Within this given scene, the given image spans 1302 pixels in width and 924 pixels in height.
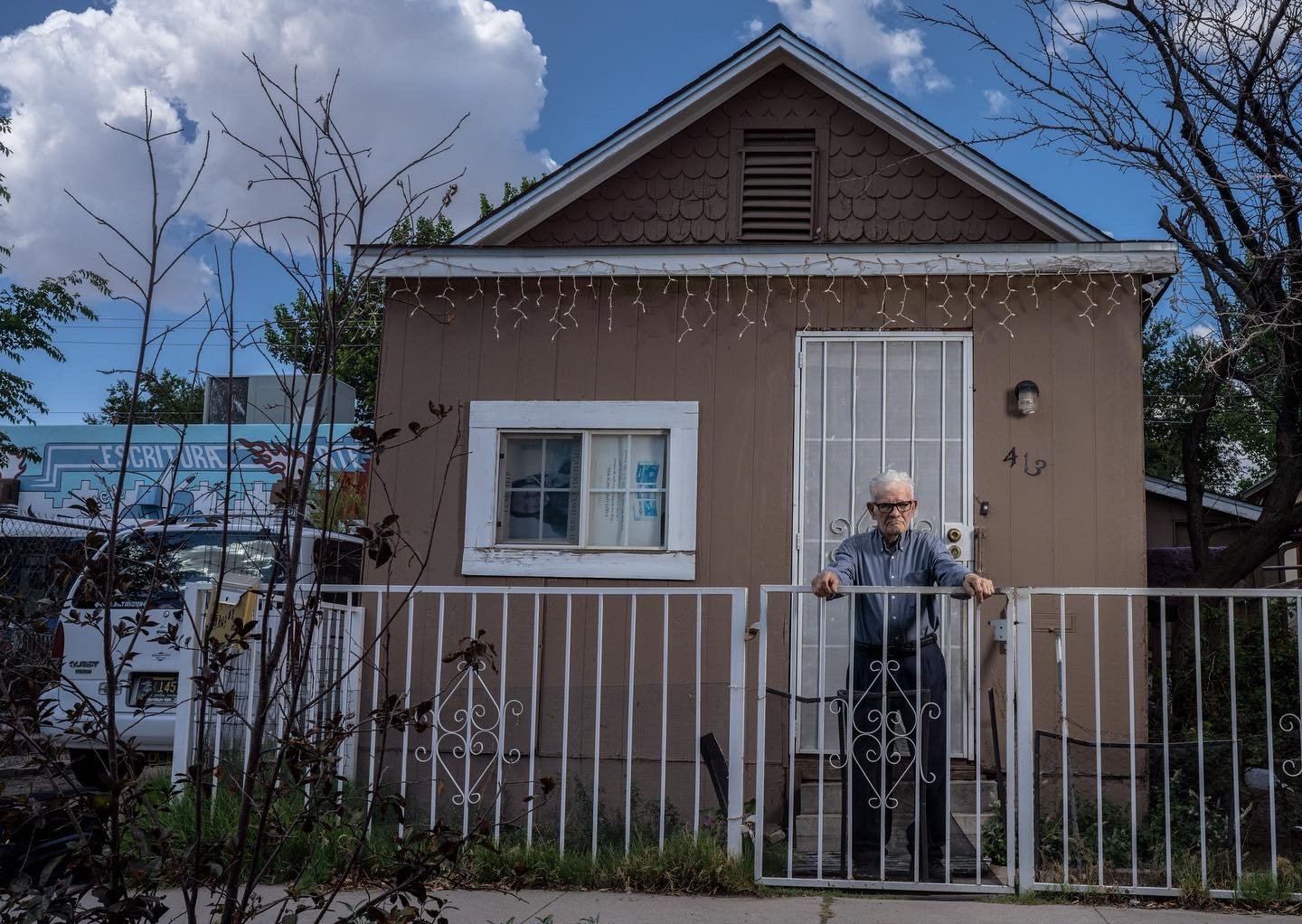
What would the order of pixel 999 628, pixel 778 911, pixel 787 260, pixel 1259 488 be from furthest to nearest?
pixel 1259 488 < pixel 787 260 < pixel 999 628 < pixel 778 911

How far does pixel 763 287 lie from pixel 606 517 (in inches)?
66.4

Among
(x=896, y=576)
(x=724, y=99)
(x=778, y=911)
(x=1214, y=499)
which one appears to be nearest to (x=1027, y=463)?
(x=896, y=576)

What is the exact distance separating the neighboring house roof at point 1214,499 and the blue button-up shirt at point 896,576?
32.2 ft

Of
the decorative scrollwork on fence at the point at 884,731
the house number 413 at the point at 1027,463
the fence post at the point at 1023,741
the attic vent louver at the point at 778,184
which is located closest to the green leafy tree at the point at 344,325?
the attic vent louver at the point at 778,184

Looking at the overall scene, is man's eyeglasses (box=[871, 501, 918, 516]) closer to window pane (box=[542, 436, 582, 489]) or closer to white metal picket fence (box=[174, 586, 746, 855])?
white metal picket fence (box=[174, 586, 746, 855])

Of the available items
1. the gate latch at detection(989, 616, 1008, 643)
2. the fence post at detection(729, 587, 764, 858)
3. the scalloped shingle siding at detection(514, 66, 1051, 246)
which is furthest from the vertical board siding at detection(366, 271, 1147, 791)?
the fence post at detection(729, 587, 764, 858)

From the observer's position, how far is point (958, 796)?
627cm

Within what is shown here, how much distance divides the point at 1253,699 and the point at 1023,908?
3936mm

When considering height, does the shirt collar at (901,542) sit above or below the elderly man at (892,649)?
above

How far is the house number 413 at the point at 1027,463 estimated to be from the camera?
668 cm

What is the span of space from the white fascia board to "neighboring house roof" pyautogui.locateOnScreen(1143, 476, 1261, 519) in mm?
8091

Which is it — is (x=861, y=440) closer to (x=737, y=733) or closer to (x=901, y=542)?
(x=901, y=542)

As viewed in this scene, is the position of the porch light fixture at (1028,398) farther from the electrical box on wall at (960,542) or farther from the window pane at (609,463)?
the window pane at (609,463)

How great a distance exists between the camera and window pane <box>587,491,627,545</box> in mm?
7121
